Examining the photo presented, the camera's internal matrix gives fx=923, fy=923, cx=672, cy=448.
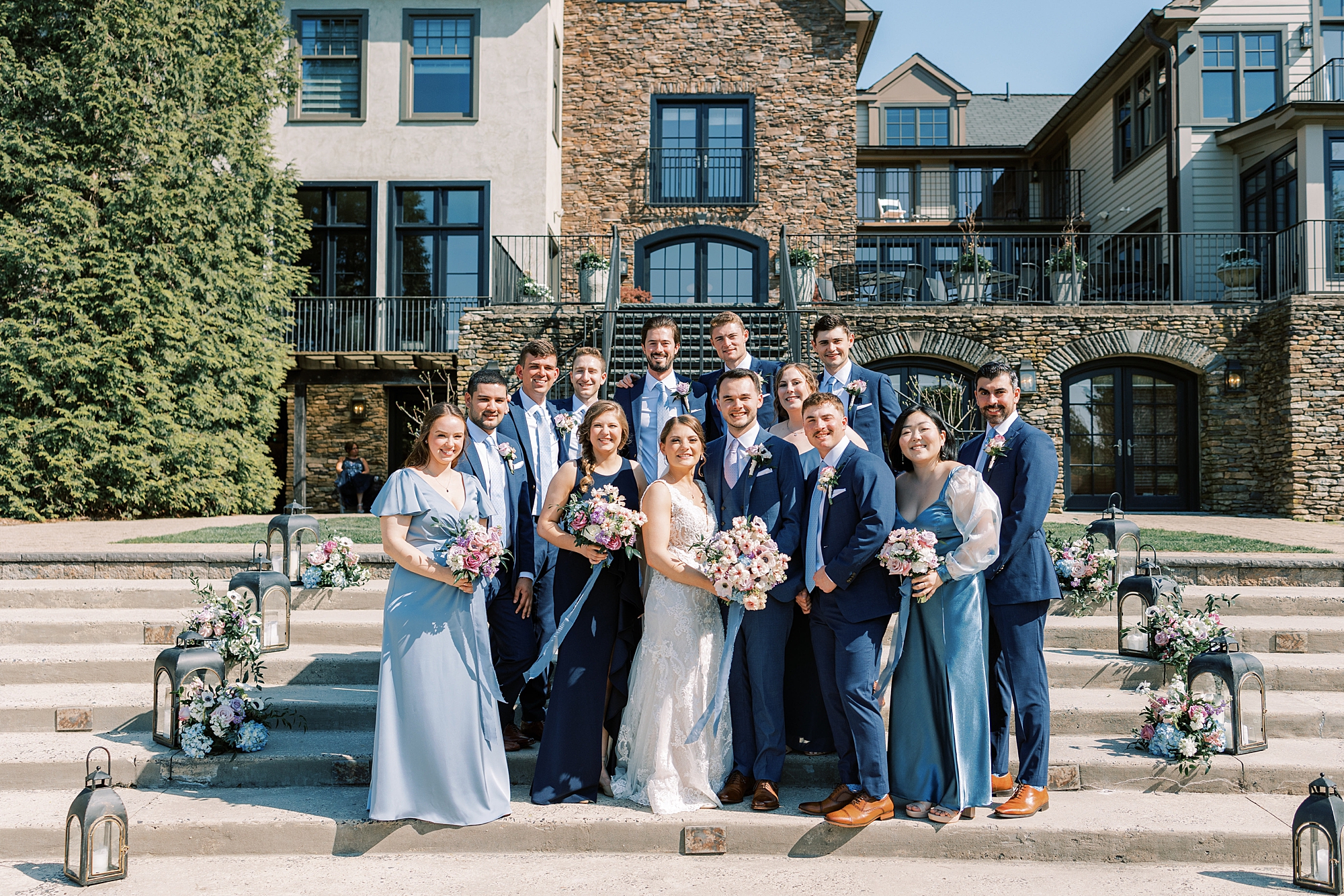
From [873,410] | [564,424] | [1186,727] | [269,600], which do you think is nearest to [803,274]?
[873,410]

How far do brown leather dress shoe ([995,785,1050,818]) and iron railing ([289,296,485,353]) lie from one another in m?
14.0

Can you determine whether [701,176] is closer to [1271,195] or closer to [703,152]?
[703,152]

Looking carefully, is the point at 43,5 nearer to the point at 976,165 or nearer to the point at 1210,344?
the point at 1210,344

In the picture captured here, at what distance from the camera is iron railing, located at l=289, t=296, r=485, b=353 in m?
16.6

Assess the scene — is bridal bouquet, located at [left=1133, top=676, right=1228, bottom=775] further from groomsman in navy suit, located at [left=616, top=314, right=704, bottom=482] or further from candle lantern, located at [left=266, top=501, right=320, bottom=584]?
candle lantern, located at [left=266, top=501, right=320, bottom=584]

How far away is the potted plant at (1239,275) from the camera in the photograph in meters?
14.4

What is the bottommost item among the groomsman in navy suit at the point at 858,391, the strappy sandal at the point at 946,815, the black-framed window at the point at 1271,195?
the strappy sandal at the point at 946,815

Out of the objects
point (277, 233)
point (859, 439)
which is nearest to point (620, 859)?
point (859, 439)

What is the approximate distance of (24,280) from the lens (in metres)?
12.5

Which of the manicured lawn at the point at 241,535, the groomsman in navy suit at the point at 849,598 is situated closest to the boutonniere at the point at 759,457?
the groomsman in navy suit at the point at 849,598

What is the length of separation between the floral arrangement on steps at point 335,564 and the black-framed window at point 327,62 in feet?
42.1

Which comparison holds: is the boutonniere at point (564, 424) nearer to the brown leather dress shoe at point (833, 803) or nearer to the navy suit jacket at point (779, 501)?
the navy suit jacket at point (779, 501)

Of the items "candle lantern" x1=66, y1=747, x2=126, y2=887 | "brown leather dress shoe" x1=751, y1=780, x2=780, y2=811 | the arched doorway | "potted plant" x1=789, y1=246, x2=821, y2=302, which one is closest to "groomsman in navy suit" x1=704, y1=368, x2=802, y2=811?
"brown leather dress shoe" x1=751, y1=780, x2=780, y2=811

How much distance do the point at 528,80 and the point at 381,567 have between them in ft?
39.4
